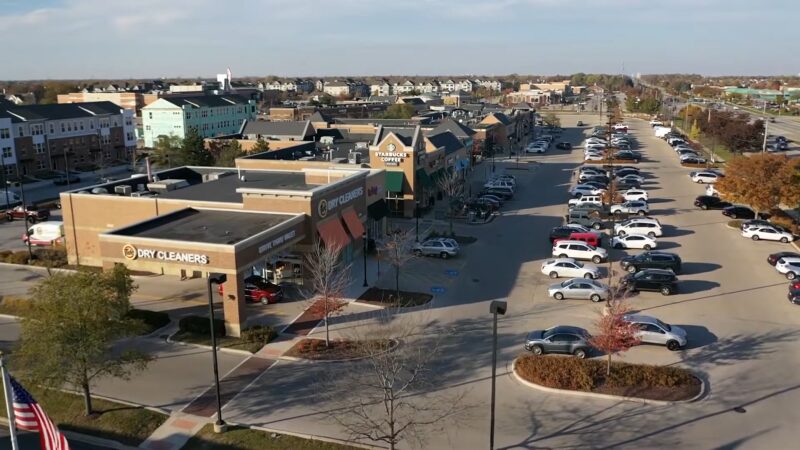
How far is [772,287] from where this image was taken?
107 feet

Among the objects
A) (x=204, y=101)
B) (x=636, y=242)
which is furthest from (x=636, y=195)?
(x=204, y=101)

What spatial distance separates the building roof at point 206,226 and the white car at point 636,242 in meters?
21.9

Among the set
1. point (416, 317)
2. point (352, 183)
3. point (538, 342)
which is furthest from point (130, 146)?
→ point (538, 342)

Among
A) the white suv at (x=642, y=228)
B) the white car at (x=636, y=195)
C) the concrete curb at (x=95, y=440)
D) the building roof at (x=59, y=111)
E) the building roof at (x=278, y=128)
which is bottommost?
the concrete curb at (x=95, y=440)

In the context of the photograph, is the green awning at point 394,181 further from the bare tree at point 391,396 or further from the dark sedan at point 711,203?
the dark sedan at point 711,203

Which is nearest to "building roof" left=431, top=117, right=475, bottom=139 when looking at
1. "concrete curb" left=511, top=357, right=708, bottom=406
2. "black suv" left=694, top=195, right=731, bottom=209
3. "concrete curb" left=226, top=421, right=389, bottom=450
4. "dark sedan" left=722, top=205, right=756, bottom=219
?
"black suv" left=694, top=195, right=731, bottom=209

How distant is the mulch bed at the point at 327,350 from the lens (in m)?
Answer: 24.7

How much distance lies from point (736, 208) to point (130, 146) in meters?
75.4

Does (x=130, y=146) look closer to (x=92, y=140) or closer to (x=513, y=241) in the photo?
(x=92, y=140)

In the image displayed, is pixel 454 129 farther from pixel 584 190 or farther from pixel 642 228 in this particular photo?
pixel 642 228

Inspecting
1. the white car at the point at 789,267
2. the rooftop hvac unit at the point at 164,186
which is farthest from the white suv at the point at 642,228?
the rooftop hvac unit at the point at 164,186

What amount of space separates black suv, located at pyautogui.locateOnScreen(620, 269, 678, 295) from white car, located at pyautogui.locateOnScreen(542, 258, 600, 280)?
239cm

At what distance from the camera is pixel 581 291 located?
31125 millimetres

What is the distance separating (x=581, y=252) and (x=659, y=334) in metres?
12.7
